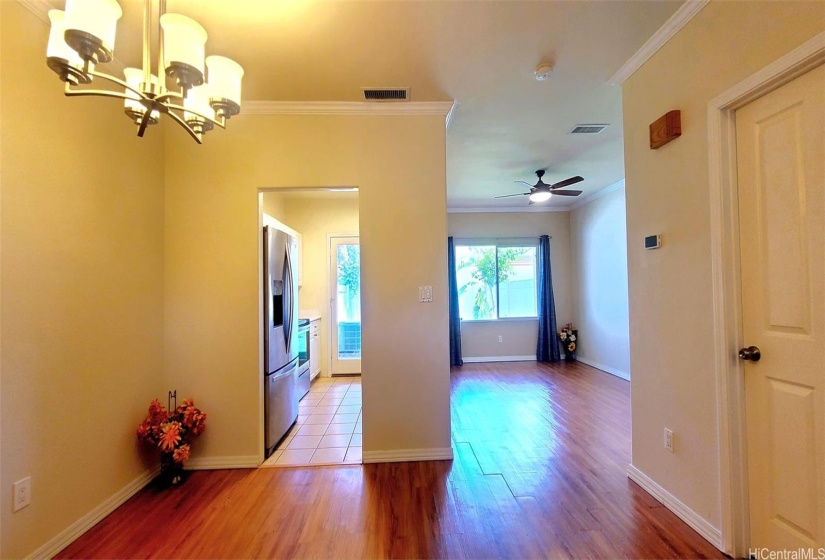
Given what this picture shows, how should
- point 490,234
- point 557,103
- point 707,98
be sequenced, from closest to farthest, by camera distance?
point 707,98, point 557,103, point 490,234

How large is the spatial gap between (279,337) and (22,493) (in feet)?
4.82

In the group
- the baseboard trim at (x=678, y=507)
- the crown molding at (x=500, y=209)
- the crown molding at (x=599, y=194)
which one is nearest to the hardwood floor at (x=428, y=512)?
the baseboard trim at (x=678, y=507)

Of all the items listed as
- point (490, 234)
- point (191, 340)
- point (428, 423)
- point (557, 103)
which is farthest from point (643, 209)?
point (490, 234)

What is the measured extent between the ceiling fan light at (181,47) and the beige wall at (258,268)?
4.14 feet

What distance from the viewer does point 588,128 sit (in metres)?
2.96

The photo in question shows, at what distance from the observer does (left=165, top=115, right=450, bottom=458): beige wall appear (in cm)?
235

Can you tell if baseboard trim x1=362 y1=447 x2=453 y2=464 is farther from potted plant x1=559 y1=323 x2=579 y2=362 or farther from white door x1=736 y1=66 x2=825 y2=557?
potted plant x1=559 y1=323 x2=579 y2=362

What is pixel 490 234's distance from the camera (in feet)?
19.3

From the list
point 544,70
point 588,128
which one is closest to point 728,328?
point 544,70

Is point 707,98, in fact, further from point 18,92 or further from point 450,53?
point 18,92

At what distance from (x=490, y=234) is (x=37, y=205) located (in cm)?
540

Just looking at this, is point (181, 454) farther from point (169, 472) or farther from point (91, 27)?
point (91, 27)

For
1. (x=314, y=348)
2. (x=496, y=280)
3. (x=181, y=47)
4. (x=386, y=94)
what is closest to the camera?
(x=181, y=47)

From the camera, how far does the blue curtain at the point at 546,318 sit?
5.69 metres
